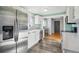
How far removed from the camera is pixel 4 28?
4.75 ft

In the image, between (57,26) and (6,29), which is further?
(57,26)

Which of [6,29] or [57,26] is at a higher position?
[57,26]

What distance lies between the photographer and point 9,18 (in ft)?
5.23

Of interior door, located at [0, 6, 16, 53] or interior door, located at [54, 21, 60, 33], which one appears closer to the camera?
interior door, located at [0, 6, 16, 53]

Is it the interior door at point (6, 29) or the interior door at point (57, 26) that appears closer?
the interior door at point (6, 29)

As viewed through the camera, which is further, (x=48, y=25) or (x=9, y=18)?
(x=48, y=25)
